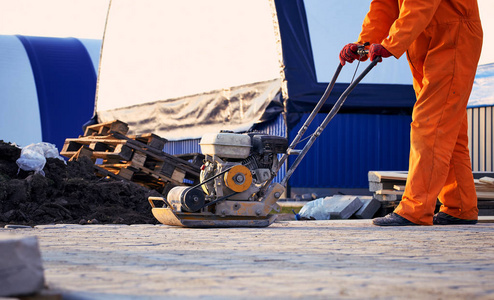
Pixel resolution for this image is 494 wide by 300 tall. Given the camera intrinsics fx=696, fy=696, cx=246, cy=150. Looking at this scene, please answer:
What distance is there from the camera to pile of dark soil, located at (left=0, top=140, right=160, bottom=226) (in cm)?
721

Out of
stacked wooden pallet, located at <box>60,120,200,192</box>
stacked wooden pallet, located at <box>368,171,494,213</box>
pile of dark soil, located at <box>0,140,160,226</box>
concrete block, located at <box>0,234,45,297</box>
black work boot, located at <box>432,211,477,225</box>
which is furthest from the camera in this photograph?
stacked wooden pallet, located at <box>60,120,200,192</box>

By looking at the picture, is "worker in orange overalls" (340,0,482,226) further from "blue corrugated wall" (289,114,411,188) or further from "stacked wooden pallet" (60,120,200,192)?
"blue corrugated wall" (289,114,411,188)

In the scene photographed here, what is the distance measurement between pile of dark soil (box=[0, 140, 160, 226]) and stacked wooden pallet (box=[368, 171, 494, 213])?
269 cm

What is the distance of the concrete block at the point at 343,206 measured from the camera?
825 centimetres

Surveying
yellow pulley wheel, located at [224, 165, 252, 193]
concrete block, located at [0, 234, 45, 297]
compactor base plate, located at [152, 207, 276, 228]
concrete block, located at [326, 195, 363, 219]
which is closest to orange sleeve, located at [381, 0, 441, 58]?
yellow pulley wheel, located at [224, 165, 252, 193]

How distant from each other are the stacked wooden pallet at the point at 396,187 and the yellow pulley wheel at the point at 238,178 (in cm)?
295

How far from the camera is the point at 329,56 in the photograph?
12.7 meters

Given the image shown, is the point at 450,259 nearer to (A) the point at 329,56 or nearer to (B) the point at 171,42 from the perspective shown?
(A) the point at 329,56

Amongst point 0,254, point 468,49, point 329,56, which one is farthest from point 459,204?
point 329,56

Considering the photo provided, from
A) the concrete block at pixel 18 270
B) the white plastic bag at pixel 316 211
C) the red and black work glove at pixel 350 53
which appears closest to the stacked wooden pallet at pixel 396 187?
the white plastic bag at pixel 316 211

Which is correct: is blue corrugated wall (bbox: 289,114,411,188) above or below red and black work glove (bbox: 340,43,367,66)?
below

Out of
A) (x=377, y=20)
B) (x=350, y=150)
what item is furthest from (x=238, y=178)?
(x=350, y=150)

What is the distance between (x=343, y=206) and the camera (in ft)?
27.3

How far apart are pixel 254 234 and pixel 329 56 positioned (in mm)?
8342
